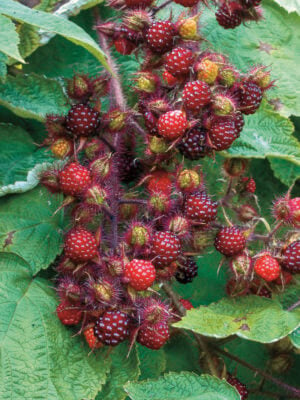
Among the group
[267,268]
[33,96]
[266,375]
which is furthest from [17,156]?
[266,375]

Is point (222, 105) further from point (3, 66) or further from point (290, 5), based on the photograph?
point (290, 5)

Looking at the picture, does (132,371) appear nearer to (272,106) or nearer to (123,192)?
(123,192)

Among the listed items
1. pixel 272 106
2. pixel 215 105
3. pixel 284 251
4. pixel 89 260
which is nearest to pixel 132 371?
pixel 89 260

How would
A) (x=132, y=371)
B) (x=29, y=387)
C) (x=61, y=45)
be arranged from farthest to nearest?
(x=61, y=45) → (x=132, y=371) → (x=29, y=387)

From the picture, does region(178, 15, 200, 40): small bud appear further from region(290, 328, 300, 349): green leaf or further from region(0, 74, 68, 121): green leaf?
region(290, 328, 300, 349): green leaf

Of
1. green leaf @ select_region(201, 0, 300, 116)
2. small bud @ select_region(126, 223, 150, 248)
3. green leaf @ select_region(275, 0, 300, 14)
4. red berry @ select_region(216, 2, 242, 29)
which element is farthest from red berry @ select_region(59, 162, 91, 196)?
green leaf @ select_region(275, 0, 300, 14)

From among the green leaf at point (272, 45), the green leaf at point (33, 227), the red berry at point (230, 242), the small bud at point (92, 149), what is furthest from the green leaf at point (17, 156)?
the green leaf at point (272, 45)
